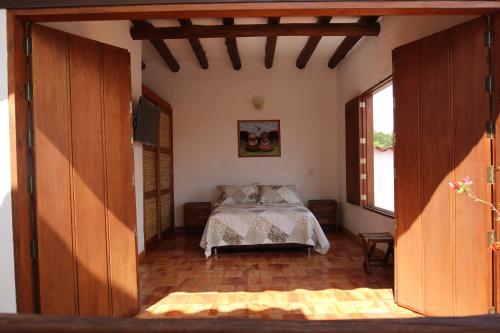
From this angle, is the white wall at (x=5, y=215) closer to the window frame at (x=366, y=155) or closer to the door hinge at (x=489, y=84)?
the door hinge at (x=489, y=84)

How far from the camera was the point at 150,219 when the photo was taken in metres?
4.73

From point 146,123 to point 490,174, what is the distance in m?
3.67

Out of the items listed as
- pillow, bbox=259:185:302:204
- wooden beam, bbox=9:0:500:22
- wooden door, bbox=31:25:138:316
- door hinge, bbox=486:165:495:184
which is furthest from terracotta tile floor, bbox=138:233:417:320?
wooden beam, bbox=9:0:500:22

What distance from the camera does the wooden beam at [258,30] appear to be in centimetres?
405

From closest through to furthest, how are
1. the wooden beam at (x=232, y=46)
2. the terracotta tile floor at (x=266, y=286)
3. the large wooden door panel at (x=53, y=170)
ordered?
the large wooden door panel at (x=53, y=170), the terracotta tile floor at (x=266, y=286), the wooden beam at (x=232, y=46)

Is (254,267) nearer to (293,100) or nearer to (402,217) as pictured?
(402,217)

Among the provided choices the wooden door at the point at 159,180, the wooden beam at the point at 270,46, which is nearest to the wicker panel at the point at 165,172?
the wooden door at the point at 159,180

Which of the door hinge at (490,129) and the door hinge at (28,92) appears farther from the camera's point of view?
the door hinge at (490,129)

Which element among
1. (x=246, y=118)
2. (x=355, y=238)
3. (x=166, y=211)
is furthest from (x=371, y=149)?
(x=166, y=211)

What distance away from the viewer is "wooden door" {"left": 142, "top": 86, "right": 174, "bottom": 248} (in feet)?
15.0

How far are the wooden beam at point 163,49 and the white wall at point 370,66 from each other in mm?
2872

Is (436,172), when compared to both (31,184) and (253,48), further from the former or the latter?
(253,48)

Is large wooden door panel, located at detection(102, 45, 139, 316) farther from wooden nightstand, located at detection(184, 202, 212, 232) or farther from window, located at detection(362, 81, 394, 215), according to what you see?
window, located at detection(362, 81, 394, 215)

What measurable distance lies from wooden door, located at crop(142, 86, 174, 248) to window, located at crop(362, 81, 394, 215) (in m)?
3.17
